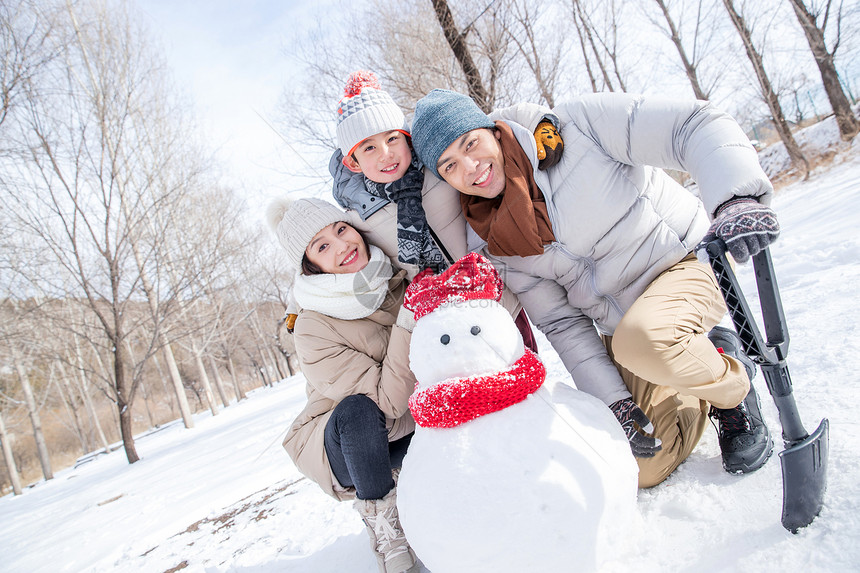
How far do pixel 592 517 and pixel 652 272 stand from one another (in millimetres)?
982

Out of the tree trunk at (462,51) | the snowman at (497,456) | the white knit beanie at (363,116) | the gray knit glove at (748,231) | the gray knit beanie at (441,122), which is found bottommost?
the snowman at (497,456)

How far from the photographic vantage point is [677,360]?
1373 millimetres

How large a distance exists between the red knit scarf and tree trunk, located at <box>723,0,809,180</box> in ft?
41.2

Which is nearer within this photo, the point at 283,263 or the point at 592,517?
the point at 592,517

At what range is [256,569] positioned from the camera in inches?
82.4

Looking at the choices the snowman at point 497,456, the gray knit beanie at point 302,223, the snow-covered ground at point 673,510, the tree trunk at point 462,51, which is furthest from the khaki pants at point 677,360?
the tree trunk at point 462,51

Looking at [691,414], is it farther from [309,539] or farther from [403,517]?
[309,539]

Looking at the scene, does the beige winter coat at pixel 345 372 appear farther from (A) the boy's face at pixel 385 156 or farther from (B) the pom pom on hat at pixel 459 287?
(A) the boy's face at pixel 385 156

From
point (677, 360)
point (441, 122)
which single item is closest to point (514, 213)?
point (441, 122)

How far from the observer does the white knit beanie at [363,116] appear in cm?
202

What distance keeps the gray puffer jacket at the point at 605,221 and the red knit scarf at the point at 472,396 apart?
560 millimetres

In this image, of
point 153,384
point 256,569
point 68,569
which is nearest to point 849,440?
point 256,569

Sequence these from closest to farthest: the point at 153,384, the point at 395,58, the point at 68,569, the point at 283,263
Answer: the point at 68,569 → the point at 395,58 → the point at 283,263 → the point at 153,384

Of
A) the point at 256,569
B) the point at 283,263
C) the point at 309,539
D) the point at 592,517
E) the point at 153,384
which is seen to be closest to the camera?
the point at 592,517
